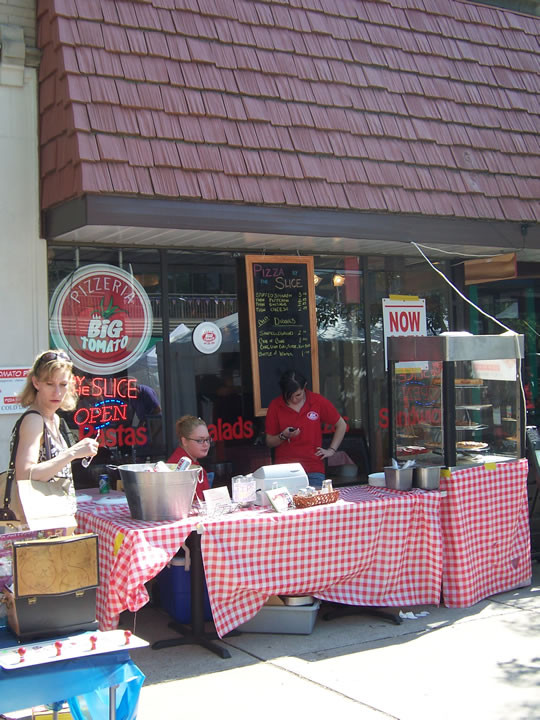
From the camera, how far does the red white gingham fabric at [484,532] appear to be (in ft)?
19.2

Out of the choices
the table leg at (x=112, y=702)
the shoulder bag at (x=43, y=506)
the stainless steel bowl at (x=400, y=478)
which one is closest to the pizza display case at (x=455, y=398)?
the stainless steel bowl at (x=400, y=478)

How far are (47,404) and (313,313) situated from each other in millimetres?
Result: 3405

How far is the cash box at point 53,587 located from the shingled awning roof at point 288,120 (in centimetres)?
271

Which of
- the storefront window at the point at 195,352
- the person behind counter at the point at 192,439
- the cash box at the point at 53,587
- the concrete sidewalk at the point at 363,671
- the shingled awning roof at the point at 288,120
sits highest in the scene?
the shingled awning roof at the point at 288,120

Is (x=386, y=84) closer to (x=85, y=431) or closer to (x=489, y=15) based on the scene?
(x=489, y=15)

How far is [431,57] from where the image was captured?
7.70 m

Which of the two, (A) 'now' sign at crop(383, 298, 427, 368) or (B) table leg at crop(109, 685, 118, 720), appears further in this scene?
(A) 'now' sign at crop(383, 298, 427, 368)

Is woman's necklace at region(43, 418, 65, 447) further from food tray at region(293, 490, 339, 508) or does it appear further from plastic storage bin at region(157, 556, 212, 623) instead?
food tray at region(293, 490, 339, 508)

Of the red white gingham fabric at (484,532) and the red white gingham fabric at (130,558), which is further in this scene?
the red white gingham fabric at (484,532)

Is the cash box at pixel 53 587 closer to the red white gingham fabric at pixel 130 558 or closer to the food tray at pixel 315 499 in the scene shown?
the red white gingham fabric at pixel 130 558

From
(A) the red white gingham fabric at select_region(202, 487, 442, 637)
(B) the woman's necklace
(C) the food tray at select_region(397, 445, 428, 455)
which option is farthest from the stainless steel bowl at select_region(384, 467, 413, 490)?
(B) the woman's necklace

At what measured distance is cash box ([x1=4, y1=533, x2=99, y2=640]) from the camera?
346cm

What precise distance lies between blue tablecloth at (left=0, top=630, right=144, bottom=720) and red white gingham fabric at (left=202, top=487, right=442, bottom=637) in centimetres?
144

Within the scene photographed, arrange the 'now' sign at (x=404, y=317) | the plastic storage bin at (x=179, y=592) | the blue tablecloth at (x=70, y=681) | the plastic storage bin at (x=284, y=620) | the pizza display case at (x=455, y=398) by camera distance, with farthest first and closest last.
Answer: the 'now' sign at (x=404, y=317) < the pizza display case at (x=455, y=398) < the plastic storage bin at (x=179, y=592) < the plastic storage bin at (x=284, y=620) < the blue tablecloth at (x=70, y=681)
